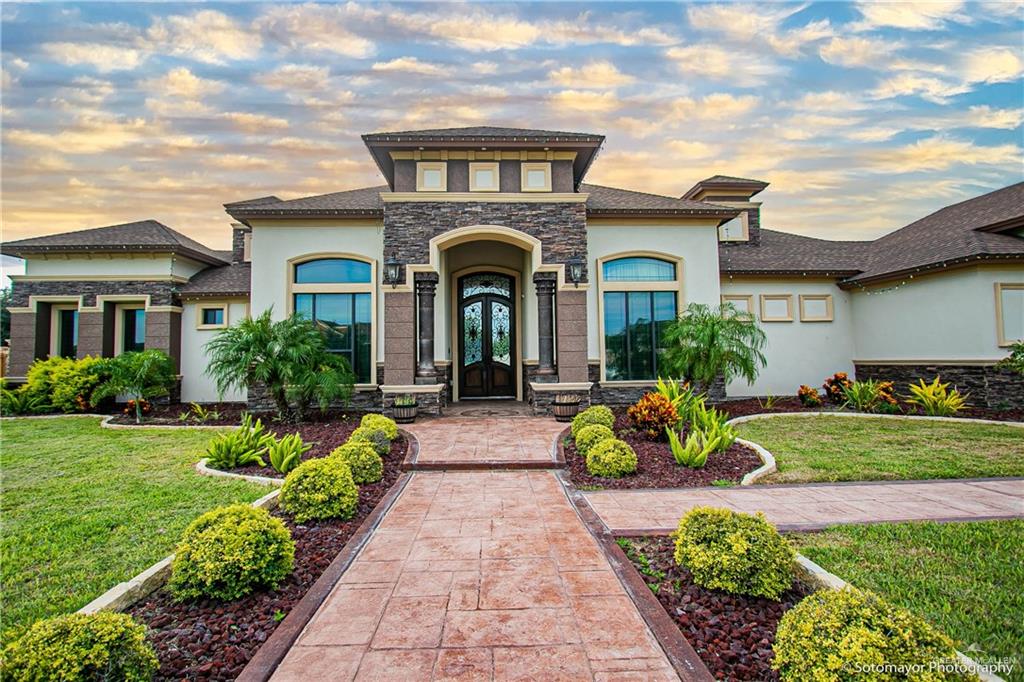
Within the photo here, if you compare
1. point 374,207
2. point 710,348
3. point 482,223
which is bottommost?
point 710,348

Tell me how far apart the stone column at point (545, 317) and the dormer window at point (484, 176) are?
2348 mm

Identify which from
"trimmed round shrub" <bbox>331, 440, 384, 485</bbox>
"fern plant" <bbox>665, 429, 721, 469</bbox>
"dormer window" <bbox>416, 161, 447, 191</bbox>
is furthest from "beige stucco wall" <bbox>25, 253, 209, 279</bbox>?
"fern plant" <bbox>665, 429, 721, 469</bbox>

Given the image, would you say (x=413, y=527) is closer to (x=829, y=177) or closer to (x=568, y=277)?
(x=568, y=277)

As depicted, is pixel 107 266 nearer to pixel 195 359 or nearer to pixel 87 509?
pixel 195 359

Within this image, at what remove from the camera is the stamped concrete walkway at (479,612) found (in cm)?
235

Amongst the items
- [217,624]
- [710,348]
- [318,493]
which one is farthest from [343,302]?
[217,624]

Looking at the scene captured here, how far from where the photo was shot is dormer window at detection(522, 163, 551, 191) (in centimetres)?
1087

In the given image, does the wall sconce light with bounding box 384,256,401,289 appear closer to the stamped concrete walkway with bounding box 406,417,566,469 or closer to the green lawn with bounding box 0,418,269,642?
the stamped concrete walkway with bounding box 406,417,566,469

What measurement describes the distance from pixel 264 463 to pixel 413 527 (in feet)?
11.1

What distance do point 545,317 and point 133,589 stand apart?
880cm

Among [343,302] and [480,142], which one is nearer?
[480,142]

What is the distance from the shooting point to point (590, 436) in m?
6.81

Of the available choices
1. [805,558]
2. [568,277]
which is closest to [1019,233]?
[568,277]

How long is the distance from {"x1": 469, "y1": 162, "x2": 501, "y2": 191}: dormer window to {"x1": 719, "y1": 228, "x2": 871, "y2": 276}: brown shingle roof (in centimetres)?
676
